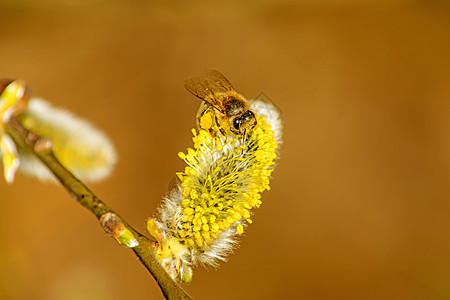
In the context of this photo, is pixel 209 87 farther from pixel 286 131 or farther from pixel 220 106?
pixel 286 131

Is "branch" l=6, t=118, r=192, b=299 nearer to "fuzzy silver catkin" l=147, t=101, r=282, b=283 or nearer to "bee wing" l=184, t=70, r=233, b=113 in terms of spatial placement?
"fuzzy silver catkin" l=147, t=101, r=282, b=283

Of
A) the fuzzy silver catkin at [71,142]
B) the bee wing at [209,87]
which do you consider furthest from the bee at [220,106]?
the fuzzy silver catkin at [71,142]

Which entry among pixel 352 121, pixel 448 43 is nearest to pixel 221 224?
pixel 352 121

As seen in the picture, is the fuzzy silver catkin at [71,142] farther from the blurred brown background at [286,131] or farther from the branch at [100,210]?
the blurred brown background at [286,131]

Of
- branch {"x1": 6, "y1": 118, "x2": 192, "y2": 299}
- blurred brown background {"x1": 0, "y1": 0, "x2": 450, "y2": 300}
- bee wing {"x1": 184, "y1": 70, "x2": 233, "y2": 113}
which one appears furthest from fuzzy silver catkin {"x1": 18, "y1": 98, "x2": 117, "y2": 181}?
blurred brown background {"x1": 0, "y1": 0, "x2": 450, "y2": 300}

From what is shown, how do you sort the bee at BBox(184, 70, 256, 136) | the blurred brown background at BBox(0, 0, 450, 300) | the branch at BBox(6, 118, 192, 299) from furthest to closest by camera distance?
the blurred brown background at BBox(0, 0, 450, 300) → the bee at BBox(184, 70, 256, 136) → the branch at BBox(6, 118, 192, 299)

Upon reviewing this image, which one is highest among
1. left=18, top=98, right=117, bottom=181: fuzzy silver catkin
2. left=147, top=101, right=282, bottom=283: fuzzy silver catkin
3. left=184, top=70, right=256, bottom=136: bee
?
left=18, top=98, right=117, bottom=181: fuzzy silver catkin

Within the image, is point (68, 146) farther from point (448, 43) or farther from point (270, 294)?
point (448, 43)

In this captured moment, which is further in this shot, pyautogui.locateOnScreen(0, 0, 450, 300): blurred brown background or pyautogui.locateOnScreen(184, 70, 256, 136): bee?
pyautogui.locateOnScreen(0, 0, 450, 300): blurred brown background
